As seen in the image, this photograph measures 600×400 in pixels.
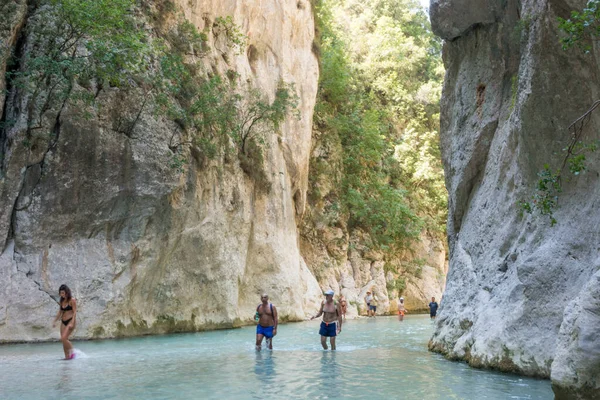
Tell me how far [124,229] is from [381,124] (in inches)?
1023

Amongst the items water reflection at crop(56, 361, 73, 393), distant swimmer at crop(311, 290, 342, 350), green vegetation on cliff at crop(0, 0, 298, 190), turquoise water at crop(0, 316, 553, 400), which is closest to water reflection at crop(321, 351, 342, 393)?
turquoise water at crop(0, 316, 553, 400)

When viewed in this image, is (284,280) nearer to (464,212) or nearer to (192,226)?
(192,226)

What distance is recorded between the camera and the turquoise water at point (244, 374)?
757 centimetres

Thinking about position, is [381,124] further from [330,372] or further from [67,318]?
[330,372]

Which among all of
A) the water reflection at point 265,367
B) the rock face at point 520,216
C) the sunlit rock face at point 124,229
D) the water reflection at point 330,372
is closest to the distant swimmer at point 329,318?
the water reflection at point 330,372

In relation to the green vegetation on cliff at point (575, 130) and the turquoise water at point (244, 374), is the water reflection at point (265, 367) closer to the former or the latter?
the turquoise water at point (244, 374)

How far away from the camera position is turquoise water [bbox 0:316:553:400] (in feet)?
24.8

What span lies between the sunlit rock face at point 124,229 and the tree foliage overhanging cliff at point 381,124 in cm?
1163

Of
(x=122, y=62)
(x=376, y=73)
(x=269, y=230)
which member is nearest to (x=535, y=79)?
(x=122, y=62)

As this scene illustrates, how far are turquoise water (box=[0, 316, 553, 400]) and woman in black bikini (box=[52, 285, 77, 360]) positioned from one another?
1.04 ft

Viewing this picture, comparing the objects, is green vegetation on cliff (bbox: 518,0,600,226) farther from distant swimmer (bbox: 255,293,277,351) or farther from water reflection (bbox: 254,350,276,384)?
distant swimmer (bbox: 255,293,277,351)

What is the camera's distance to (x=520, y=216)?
9.92 m

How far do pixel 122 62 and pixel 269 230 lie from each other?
9944mm

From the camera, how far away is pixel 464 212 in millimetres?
13609
